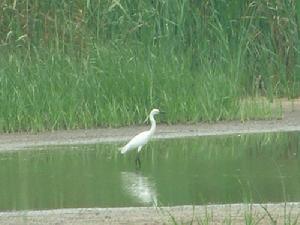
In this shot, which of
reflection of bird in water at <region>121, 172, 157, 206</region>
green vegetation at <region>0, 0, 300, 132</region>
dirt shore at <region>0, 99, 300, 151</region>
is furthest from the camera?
green vegetation at <region>0, 0, 300, 132</region>

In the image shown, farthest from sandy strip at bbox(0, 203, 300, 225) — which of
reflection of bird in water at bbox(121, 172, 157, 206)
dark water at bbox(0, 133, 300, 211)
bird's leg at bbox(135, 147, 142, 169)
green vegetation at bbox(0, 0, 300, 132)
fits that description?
green vegetation at bbox(0, 0, 300, 132)

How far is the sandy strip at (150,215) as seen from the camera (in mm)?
7324

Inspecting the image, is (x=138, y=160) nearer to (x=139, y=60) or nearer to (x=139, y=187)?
(x=139, y=187)

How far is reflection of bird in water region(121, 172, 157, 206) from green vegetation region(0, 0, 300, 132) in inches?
146

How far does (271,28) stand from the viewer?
15992 millimetres

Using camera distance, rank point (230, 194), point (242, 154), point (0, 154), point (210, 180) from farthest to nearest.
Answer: point (0, 154) → point (242, 154) → point (210, 180) → point (230, 194)

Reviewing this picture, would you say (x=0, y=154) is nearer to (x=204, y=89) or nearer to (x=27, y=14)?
(x=204, y=89)

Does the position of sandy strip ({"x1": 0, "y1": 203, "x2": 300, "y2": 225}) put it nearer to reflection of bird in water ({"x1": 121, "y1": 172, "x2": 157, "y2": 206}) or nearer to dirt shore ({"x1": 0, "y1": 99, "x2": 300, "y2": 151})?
reflection of bird in water ({"x1": 121, "y1": 172, "x2": 157, "y2": 206})

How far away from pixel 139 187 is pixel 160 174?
0.72 meters

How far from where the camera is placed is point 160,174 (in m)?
9.86

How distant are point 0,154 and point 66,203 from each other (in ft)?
10.8

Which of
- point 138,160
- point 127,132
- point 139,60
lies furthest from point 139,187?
point 139,60

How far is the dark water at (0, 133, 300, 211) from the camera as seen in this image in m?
8.67

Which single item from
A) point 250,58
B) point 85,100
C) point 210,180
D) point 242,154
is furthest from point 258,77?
point 210,180
